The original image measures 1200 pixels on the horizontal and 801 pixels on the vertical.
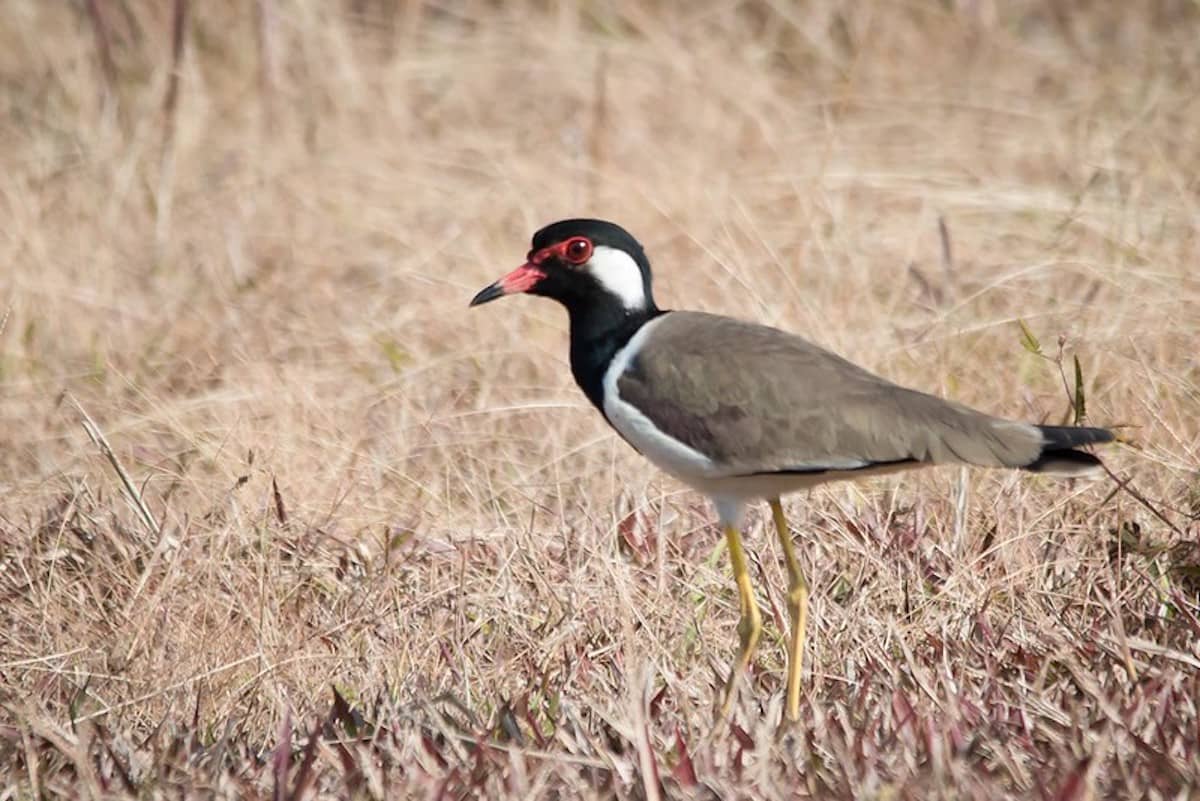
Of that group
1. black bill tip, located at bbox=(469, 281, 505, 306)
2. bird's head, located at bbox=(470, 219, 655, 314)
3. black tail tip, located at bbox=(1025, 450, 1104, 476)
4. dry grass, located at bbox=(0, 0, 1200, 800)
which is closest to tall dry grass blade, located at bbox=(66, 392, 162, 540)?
dry grass, located at bbox=(0, 0, 1200, 800)

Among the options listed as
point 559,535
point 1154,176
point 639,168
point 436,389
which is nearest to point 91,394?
point 436,389

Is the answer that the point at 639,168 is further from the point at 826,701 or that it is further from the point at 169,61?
the point at 826,701

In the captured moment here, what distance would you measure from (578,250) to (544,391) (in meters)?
1.64

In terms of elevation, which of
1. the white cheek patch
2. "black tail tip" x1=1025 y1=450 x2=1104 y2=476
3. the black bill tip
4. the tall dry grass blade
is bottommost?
the tall dry grass blade

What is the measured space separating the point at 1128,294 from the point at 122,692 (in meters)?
3.16

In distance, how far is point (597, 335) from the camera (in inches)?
167

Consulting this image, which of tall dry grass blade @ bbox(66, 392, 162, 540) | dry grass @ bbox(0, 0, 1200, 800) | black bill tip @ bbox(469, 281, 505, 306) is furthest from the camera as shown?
tall dry grass blade @ bbox(66, 392, 162, 540)

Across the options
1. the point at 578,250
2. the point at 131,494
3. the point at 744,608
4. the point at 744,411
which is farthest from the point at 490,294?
the point at 131,494

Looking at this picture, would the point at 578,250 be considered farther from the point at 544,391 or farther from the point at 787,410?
the point at 544,391

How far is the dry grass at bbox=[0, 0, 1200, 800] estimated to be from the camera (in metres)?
3.56

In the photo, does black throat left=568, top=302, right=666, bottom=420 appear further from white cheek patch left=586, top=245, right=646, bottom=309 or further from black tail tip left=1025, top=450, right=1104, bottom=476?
black tail tip left=1025, top=450, right=1104, bottom=476

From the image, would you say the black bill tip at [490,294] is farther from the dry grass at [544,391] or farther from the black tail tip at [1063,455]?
the black tail tip at [1063,455]

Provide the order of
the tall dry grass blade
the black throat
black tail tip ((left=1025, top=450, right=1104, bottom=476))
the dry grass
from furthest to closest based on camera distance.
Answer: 1. the tall dry grass blade
2. the black throat
3. black tail tip ((left=1025, top=450, right=1104, bottom=476))
4. the dry grass

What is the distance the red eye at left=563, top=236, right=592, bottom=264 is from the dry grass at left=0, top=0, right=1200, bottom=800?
677 millimetres
